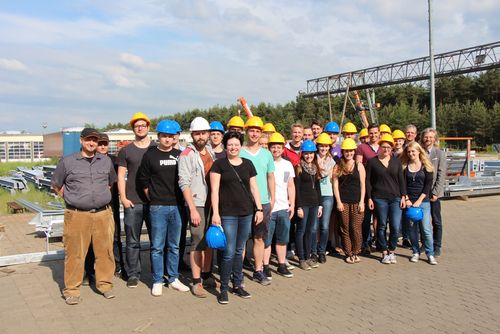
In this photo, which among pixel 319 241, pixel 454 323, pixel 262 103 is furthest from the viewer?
pixel 262 103

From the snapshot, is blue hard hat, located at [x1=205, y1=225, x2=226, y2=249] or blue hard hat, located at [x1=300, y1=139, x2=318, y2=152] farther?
blue hard hat, located at [x1=300, y1=139, x2=318, y2=152]

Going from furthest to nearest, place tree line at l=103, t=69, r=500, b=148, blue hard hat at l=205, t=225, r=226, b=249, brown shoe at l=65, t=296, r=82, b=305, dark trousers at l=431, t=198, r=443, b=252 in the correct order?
tree line at l=103, t=69, r=500, b=148 < dark trousers at l=431, t=198, r=443, b=252 < brown shoe at l=65, t=296, r=82, b=305 < blue hard hat at l=205, t=225, r=226, b=249

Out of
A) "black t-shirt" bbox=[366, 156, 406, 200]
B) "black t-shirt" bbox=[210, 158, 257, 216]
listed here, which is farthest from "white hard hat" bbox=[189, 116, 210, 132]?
"black t-shirt" bbox=[366, 156, 406, 200]

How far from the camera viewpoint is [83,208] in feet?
15.3

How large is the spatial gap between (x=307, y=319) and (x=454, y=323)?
1347 millimetres

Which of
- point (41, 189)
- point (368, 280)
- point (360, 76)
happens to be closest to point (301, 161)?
point (368, 280)

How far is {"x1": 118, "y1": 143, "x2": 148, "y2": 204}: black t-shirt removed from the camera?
5.05m

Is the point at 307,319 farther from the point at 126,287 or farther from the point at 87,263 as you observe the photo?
the point at 87,263

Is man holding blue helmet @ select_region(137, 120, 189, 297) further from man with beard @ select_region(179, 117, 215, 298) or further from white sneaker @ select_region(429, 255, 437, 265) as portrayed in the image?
white sneaker @ select_region(429, 255, 437, 265)

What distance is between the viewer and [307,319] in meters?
4.21

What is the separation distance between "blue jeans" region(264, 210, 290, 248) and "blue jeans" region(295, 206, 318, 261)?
0.36 m

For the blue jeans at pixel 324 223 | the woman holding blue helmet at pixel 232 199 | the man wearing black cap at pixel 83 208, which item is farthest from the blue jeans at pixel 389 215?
the man wearing black cap at pixel 83 208

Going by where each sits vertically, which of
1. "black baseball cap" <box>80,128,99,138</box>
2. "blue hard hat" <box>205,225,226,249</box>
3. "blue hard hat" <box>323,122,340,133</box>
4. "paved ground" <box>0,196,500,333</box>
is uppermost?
"blue hard hat" <box>323,122,340,133</box>

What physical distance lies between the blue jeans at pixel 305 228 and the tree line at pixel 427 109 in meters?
34.8
